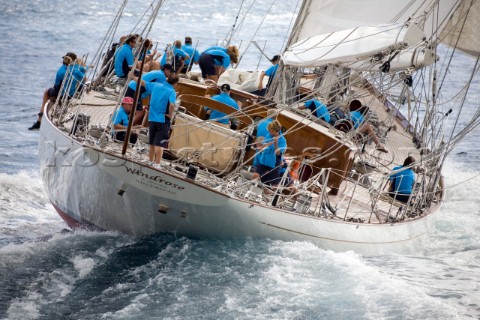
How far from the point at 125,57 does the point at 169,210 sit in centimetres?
463

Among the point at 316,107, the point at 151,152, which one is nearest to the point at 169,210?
the point at 151,152

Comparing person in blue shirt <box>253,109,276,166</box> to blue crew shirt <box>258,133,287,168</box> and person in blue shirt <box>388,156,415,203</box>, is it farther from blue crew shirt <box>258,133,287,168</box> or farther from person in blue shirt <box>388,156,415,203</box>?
person in blue shirt <box>388,156,415,203</box>

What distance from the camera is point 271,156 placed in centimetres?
1264

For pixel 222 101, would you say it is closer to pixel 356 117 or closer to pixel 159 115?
pixel 159 115

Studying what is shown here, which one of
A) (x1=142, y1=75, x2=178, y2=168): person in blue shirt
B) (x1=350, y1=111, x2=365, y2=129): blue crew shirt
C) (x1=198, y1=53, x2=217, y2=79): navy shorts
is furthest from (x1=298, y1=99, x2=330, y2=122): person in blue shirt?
(x1=142, y1=75, x2=178, y2=168): person in blue shirt

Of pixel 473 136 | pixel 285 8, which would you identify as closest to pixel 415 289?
pixel 473 136

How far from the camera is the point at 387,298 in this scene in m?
11.7

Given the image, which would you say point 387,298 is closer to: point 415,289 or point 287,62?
point 415,289

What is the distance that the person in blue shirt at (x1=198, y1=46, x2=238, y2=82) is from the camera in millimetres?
16672

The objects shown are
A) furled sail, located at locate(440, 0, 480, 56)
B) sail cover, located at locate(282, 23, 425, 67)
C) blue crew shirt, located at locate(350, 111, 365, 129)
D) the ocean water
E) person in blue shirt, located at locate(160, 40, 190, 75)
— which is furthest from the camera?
person in blue shirt, located at locate(160, 40, 190, 75)

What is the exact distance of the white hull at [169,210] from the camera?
475 inches

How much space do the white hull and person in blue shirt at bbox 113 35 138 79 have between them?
281 centimetres

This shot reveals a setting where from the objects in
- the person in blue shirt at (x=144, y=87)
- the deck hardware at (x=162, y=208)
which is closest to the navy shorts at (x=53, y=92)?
the person in blue shirt at (x=144, y=87)

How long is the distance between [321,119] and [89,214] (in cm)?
367
